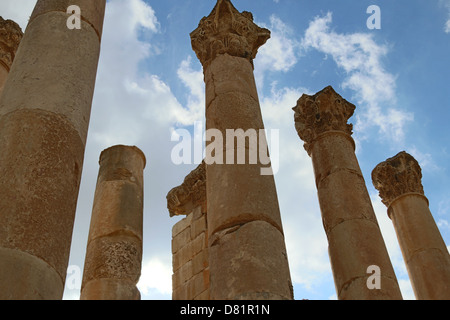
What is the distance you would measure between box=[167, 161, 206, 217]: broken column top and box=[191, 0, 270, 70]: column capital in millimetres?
4246

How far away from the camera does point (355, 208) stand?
1198cm

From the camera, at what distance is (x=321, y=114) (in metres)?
14.5

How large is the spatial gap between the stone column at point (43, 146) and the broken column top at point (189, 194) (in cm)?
728

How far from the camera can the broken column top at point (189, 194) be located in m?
14.6

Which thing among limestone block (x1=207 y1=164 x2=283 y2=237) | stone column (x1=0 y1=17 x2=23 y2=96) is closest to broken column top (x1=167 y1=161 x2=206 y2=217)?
stone column (x1=0 y1=17 x2=23 y2=96)

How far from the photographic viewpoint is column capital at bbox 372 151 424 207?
16.0 m

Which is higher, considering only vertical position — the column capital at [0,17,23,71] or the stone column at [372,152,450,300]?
the column capital at [0,17,23,71]

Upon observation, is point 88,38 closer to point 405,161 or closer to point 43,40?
point 43,40

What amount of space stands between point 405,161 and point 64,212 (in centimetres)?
1348

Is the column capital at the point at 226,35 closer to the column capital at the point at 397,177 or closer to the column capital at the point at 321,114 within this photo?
the column capital at the point at 321,114

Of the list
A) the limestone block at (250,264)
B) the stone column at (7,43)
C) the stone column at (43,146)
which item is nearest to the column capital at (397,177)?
the limestone block at (250,264)

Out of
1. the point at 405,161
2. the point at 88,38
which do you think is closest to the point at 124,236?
the point at 88,38

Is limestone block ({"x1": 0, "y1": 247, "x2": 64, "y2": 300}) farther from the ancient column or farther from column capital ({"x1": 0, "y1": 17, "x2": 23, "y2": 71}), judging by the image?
column capital ({"x1": 0, "y1": 17, "x2": 23, "y2": 71})

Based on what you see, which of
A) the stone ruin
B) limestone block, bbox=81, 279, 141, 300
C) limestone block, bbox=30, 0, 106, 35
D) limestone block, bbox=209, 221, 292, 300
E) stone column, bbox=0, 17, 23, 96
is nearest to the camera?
the stone ruin
